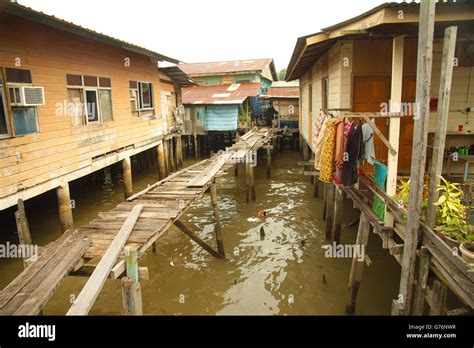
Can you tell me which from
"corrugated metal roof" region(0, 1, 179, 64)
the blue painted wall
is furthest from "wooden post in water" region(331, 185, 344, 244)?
the blue painted wall

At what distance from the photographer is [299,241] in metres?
9.87

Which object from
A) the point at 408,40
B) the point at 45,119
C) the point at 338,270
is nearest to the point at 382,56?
the point at 408,40

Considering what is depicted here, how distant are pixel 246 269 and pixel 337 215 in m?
2.74

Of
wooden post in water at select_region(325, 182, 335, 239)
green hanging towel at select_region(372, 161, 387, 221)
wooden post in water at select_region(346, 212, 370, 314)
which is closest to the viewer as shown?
green hanging towel at select_region(372, 161, 387, 221)

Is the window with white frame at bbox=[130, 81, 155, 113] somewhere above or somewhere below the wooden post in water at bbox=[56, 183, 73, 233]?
above

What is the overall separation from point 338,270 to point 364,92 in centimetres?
424

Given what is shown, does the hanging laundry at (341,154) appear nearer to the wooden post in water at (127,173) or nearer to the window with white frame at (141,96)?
the wooden post in water at (127,173)

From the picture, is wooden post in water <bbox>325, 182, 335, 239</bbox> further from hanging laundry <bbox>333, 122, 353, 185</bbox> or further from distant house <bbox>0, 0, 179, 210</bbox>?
distant house <bbox>0, 0, 179, 210</bbox>

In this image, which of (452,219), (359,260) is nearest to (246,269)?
(359,260)

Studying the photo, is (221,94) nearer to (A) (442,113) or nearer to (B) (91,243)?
(B) (91,243)

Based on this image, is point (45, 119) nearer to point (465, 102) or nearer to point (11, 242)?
point (11, 242)

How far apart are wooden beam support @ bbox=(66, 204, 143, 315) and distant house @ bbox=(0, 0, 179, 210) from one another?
3.11 metres

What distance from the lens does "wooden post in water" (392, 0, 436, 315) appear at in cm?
386
